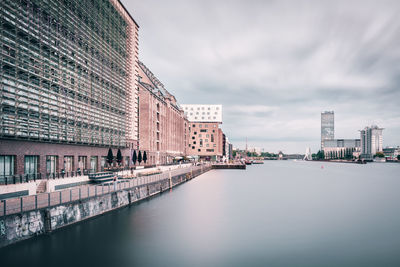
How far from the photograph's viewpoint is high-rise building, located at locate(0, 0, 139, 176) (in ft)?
110

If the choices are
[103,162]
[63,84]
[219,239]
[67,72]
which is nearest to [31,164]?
[63,84]

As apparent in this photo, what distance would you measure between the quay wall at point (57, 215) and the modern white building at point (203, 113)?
14475cm

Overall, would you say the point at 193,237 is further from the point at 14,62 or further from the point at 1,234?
the point at 14,62

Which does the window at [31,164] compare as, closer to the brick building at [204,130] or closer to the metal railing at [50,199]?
the metal railing at [50,199]

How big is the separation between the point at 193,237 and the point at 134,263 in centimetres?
820

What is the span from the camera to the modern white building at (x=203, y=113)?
182m

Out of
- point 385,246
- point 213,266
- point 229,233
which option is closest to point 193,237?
point 229,233

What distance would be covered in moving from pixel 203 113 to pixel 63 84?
142282 millimetres

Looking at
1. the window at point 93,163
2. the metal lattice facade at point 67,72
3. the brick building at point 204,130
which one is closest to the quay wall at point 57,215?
the metal lattice facade at point 67,72

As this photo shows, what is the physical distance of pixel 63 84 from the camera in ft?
143

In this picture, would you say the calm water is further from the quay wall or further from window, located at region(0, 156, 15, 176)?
window, located at region(0, 156, 15, 176)

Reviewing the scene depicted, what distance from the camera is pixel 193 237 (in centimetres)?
2739

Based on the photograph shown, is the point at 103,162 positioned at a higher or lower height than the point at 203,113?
lower

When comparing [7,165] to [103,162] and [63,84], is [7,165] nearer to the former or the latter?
[63,84]
